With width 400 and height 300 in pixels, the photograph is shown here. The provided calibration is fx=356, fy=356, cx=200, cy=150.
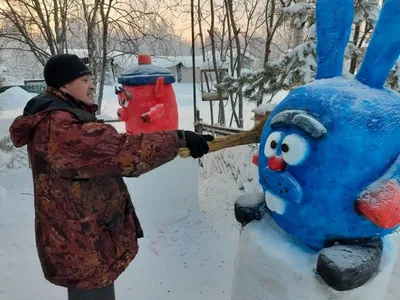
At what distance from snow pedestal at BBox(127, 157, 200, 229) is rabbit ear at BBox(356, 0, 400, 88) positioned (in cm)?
225

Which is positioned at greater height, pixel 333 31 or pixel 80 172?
pixel 333 31

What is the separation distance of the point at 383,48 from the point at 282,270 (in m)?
0.84

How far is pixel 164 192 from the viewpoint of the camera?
133 inches

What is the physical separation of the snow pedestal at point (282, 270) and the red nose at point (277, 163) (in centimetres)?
32

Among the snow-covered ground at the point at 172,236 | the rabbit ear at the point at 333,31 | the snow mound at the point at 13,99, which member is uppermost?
the rabbit ear at the point at 333,31

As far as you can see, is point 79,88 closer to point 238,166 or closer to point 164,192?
point 164,192

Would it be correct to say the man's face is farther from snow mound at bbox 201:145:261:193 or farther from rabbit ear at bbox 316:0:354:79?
snow mound at bbox 201:145:261:193

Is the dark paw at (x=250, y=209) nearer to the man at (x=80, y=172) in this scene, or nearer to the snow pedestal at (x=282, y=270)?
the snow pedestal at (x=282, y=270)

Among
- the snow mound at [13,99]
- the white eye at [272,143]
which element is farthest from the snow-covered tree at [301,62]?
the snow mound at [13,99]

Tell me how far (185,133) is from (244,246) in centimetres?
53

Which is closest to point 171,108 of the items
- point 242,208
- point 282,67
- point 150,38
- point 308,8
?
point 282,67

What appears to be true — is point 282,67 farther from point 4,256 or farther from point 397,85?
point 4,256

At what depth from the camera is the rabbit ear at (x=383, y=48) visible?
44.4 inches

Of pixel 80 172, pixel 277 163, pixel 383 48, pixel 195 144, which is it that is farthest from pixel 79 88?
pixel 383 48
